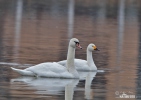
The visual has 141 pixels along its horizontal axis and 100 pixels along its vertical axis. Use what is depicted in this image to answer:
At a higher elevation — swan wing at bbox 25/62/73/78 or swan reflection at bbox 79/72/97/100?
Answer: swan wing at bbox 25/62/73/78

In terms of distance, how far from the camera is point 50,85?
A: 1535 cm

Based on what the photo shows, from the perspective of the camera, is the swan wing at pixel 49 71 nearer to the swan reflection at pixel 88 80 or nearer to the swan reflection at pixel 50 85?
the swan reflection at pixel 50 85

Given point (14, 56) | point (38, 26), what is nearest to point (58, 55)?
point (14, 56)

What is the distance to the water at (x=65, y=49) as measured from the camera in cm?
1452

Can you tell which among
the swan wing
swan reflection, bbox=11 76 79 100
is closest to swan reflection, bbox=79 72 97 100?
swan reflection, bbox=11 76 79 100

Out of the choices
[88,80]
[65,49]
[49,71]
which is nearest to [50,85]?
[49,71]

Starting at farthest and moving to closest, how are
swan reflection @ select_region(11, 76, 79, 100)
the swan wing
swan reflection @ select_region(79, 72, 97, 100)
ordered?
the swan wing
swan reflection @ select_region(11, 76, 79, 100)
swan reflection @ select_region(79, 72, 97, 100)

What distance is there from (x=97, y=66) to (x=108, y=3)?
3846cm

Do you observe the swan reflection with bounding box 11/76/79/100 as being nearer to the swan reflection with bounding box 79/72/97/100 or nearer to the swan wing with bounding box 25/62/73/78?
the swan wing with bounding box 25/62/73/78

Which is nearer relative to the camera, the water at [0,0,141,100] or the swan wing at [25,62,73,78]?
the water at [0,0,141,100]

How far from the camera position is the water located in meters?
14.5

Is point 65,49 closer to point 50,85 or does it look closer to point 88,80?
point 88,80

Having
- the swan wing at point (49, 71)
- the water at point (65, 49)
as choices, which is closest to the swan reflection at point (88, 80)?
the water at point (65, 49)

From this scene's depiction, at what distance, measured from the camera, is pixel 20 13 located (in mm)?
41312
